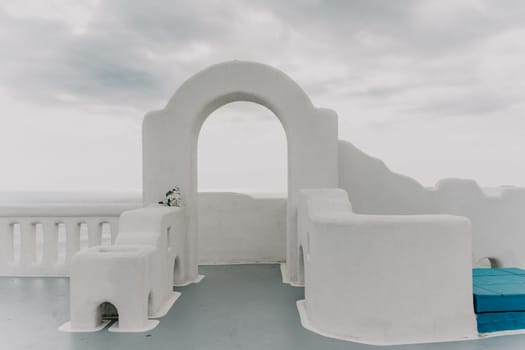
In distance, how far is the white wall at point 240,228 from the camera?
12.5 metres

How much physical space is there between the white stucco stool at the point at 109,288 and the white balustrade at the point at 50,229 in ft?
13.2

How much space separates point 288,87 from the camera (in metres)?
9.88

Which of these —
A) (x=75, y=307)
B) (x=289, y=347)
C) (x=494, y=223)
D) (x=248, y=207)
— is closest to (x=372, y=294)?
(x=289, y=347)

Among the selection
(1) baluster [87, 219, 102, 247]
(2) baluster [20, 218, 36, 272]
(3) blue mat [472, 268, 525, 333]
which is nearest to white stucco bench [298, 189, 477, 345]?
(3) blue mat [472, 268, 525, 333]

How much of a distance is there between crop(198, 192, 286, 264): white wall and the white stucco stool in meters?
5.76

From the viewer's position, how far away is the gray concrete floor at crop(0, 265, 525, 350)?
609cm

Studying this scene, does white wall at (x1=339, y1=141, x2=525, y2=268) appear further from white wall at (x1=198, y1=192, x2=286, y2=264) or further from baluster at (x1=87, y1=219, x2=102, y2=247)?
baluster at (x1=87, y1=219, x2=102, y2=247)

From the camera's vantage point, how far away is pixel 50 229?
10.5 metres

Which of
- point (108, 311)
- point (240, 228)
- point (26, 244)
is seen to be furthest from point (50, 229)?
point (240, 228)

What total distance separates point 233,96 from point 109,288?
5.34 meters

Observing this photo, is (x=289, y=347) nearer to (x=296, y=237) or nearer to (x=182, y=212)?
(x=296, y=237)

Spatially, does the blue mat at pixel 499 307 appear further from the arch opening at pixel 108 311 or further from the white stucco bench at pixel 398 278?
the arch opening at pixel 108 311

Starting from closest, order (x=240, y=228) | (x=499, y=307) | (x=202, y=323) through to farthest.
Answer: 1. (x=499, y=307)
2. (x=202, y=323)
3. (x=240, y=228)

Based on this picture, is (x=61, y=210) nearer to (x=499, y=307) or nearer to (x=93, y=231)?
(x=93, y=231)
